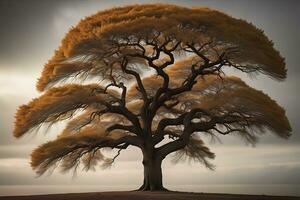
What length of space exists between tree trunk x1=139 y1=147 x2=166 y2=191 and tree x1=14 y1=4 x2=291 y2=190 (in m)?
0.03

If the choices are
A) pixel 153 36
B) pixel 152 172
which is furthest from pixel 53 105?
pixel 152 172

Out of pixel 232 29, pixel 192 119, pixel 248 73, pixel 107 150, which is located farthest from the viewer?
pixel 107 150

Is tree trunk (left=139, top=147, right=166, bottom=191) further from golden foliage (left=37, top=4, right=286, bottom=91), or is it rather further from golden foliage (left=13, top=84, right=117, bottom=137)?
golden foliage (left=37, top=4, right=286, bottom=91)

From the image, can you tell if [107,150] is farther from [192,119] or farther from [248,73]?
[248,73]

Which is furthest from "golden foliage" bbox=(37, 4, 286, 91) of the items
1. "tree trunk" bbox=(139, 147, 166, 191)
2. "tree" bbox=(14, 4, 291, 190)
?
"tree trunk" bbox=(139, 147, 166, 191)

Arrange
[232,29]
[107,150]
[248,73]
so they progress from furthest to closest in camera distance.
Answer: [107,150] < [248,73] < [232,29]

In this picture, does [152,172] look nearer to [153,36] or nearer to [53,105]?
[53,105]

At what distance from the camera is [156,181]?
15.6 meters

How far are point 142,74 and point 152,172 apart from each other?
124 inches

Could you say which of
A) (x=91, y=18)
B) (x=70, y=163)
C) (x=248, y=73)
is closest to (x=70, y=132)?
(x=70, y=163)

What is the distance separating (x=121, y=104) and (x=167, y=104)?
2.36 meters

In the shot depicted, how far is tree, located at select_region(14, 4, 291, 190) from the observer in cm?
1422

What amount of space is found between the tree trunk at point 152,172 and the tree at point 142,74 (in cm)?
3

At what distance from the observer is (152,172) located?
1573 centimetres
